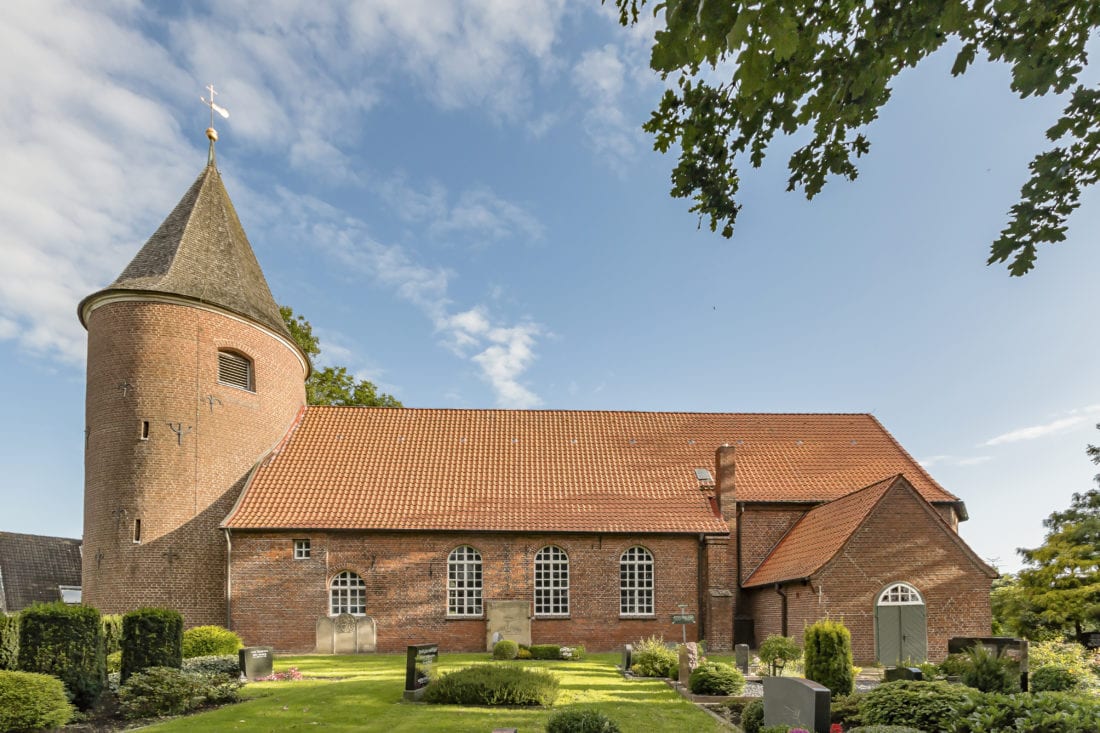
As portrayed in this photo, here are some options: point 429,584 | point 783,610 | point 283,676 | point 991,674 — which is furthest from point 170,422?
point 991,674

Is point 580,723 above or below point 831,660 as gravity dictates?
above

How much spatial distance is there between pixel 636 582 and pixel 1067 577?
15.4 m

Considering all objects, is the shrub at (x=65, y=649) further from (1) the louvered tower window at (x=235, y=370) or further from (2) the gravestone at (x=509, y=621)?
(1) the louvered tower window at (x=235, y=370)

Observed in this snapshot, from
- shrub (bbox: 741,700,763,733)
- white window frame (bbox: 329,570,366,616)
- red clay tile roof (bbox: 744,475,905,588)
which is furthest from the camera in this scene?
white window frame (bbox: 329,570,366,616)

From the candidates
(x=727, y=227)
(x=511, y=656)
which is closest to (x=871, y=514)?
(x=511, y=656)

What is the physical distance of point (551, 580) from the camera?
2352 centimetres

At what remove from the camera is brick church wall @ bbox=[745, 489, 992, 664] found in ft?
64.0

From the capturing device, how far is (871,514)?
19.9 metres

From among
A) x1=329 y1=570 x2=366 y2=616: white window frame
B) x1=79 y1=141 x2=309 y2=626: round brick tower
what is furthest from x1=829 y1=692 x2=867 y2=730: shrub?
x1=79 y1=141 x2=309 y2=626: round brick tower

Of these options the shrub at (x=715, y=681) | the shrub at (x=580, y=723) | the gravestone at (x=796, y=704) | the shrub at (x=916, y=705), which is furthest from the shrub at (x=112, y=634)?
the shrub at (x=916, y=705)

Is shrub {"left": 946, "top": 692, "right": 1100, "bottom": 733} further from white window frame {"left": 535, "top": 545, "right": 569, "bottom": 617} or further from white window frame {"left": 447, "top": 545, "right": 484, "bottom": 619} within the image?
white window frame {"left": 447, "top": 545, "right": 484, "bottom": 619}

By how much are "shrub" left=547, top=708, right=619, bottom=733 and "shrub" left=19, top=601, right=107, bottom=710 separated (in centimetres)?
877

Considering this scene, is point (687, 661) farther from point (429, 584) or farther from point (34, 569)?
Result: point (34, 569)

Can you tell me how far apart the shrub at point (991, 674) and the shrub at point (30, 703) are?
1416 centimetres
